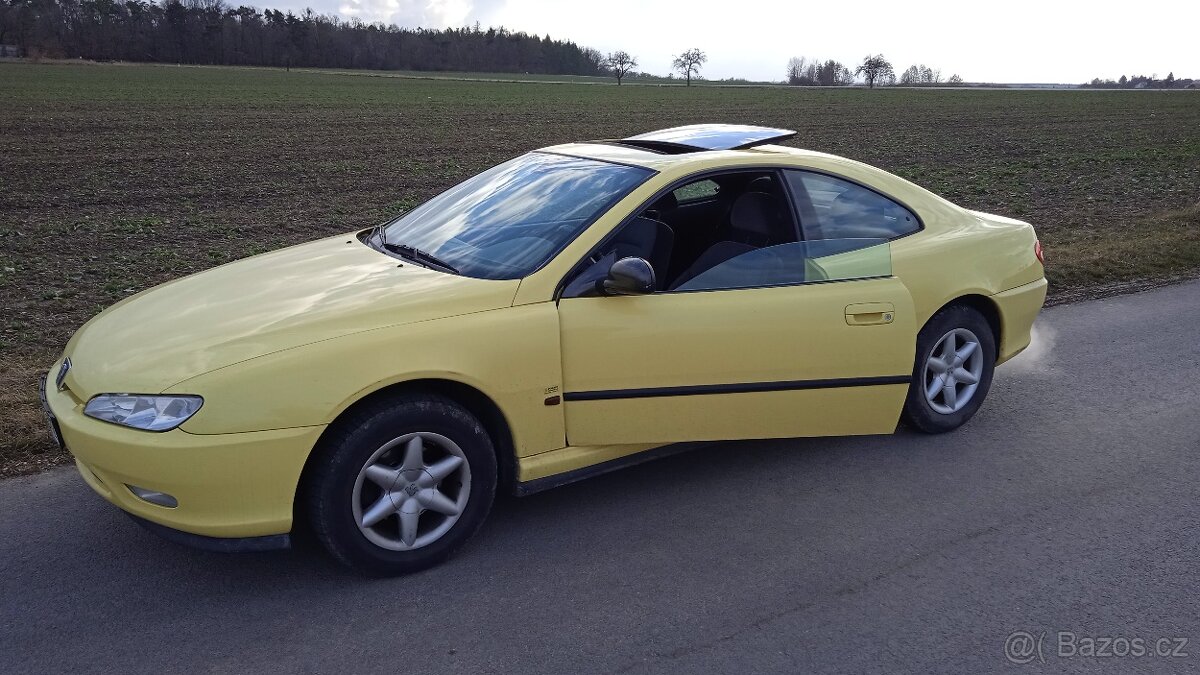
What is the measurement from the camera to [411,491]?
3.39 m

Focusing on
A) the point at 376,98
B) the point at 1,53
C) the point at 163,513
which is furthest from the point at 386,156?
the point at 1,53

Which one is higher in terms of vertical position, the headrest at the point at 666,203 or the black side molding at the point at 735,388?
the headrest at the point at 666,203

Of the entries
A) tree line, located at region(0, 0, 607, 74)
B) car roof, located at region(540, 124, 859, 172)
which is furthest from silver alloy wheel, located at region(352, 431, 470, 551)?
tree line, located at region(0, 0, 607, 74)

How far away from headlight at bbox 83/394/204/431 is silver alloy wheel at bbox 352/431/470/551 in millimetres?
610

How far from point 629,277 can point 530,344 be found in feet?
1.51

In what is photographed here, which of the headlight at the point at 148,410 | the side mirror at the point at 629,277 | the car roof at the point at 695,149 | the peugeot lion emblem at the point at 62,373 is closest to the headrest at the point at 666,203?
the car roof at the point at 695,149

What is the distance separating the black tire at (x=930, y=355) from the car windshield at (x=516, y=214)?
5.63ft

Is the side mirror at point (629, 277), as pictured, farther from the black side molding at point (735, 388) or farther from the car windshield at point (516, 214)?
the black side molding at point (735, 388)

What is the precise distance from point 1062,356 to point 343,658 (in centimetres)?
502

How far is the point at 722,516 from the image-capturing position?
3.94 meters

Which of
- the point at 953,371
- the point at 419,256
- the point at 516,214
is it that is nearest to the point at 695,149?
the point at 516,214

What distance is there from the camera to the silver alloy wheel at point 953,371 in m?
4.73

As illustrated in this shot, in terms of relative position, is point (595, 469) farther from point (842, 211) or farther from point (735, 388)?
point (842, 211)

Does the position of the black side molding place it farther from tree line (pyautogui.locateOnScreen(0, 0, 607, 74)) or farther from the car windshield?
tree line (pyautogui.locateOnScreen(0, 0, 607, 74))
